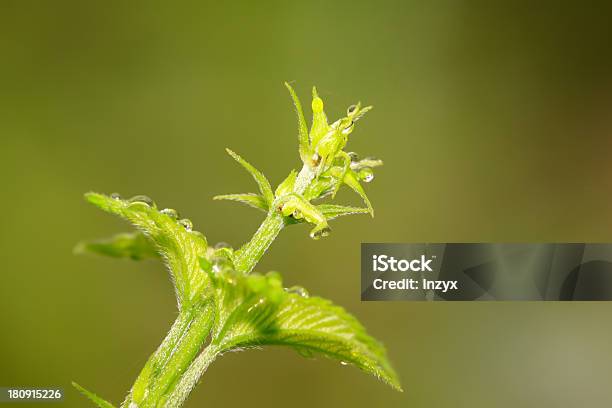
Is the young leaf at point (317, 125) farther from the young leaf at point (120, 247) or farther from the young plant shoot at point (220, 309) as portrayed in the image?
the young leaf at point (120, 247)

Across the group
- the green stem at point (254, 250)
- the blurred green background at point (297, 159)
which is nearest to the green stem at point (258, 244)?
the green stem at point (254, 250)

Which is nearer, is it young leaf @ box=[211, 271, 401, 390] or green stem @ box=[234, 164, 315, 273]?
young leaf @ box=[211, 271, 401, 390]

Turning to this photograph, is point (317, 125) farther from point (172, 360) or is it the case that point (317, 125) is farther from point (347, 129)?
point (172, 360)

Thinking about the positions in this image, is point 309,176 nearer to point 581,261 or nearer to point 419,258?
point 419,258

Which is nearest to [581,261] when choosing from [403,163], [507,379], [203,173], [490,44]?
[507,379]

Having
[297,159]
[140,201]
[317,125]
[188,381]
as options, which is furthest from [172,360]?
[297,159]

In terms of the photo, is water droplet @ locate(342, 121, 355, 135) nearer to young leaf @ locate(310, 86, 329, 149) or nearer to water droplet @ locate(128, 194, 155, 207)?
young leaf @ locate(310, 86, 329, 149)

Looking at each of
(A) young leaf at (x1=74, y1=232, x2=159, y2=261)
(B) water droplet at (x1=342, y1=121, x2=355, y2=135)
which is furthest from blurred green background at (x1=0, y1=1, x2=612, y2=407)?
(A) young leaf at (x1=74, y1=232, x2=159, y2=261)
